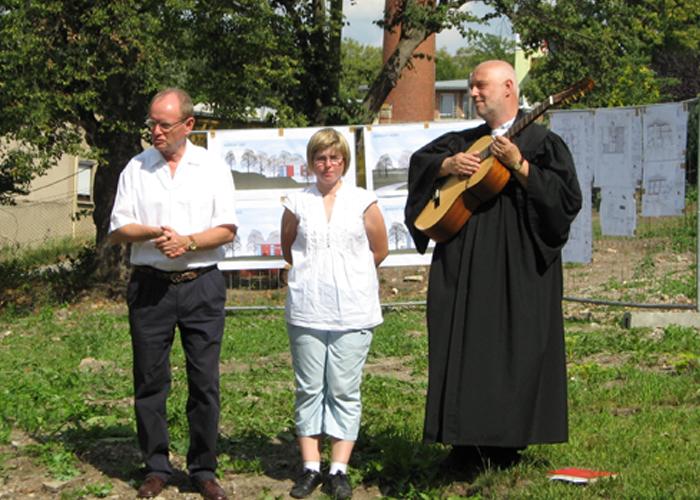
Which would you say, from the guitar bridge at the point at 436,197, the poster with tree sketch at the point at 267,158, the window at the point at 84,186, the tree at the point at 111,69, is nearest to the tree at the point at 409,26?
the tree at the point at 111,69

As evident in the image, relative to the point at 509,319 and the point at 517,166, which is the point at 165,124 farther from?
the point at 509,319

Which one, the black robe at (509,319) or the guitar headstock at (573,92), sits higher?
the guitar headstock at (573,92)

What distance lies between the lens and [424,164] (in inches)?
250

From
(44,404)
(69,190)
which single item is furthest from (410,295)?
(69,190)

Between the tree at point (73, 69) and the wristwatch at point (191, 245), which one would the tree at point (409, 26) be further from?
the wristwatch at point (191, 245)

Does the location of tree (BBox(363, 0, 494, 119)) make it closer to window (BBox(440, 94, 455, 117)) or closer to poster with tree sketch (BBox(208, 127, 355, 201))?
poster with tree sketch (BBox(208, 127, 355, 201))

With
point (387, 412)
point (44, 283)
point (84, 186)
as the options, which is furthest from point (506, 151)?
point (84, 186)

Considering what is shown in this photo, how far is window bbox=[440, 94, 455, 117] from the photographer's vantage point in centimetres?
10044

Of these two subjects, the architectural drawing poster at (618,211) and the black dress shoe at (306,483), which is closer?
the black dress shoe at (306,483)

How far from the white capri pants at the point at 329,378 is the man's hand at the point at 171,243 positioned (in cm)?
73

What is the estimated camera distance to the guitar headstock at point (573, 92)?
5770 millimetres

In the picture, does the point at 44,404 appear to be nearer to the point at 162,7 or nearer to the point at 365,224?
the point at 365,224

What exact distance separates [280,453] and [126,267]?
11.6 metres

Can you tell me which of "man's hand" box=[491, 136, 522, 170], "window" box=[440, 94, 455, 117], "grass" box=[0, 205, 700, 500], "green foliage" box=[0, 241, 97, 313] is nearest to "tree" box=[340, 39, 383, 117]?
"green foliage" box=[0, 241, 97, 313]
